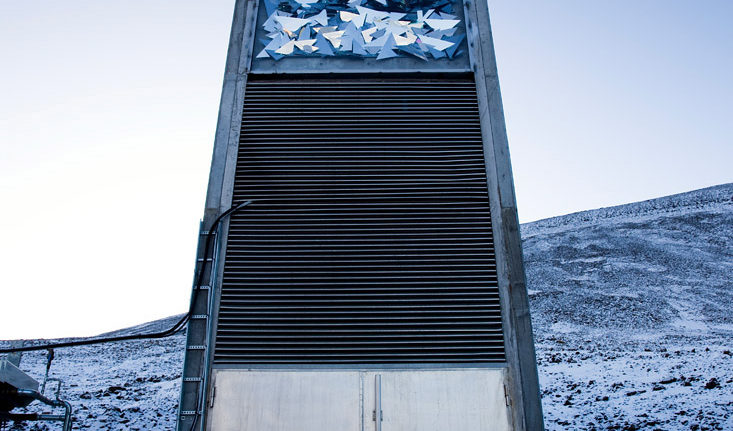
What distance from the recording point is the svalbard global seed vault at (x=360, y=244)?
17.7 ft

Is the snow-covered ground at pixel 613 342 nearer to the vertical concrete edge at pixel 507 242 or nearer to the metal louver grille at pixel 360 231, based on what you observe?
the vertical concrete edge at pixel 507 242

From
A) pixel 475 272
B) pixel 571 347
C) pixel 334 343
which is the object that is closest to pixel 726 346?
pixel 571 347

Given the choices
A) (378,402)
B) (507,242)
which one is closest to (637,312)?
(507,242)

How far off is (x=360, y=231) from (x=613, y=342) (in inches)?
742

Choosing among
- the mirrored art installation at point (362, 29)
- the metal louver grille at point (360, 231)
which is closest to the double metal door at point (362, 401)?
the metal louver grille at point (360, 231)

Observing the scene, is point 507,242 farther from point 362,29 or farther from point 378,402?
point 362,29

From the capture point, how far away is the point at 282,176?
6.51 meters

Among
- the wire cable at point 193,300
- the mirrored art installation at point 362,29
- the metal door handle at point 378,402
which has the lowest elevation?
the metal door handle at point 378,402

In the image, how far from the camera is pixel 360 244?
611 cm

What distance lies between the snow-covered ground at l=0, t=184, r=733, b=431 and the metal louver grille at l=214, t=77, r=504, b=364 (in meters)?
6.90

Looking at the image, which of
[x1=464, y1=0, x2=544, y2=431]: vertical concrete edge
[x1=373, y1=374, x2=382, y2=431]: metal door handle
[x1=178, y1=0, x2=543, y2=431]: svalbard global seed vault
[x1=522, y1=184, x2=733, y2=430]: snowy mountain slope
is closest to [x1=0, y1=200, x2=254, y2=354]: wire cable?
[x1=178, y1=0, x2=543, y2=431]: svalbard global seed vault

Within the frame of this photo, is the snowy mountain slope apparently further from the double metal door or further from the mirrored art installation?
the mirrored art installation

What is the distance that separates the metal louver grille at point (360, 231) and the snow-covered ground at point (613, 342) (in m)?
6.90

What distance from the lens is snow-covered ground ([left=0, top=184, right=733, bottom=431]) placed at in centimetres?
1198
